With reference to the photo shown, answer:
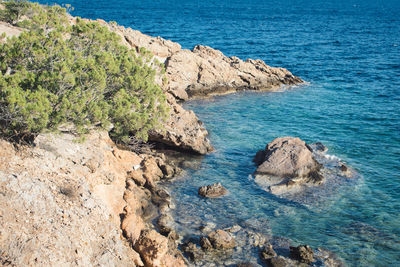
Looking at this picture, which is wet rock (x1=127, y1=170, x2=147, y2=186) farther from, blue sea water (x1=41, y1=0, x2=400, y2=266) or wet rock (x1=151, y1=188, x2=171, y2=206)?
blue sea water (x1=41, y1=0, x2=400, y2=266)

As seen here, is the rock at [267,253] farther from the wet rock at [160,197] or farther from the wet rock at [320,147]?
the wet rock at [320,147]

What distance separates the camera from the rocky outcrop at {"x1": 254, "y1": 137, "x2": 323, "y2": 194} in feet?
78.3

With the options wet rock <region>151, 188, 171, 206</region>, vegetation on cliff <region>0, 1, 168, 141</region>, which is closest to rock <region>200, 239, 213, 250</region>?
wet rock <region>151, 188, 171, 206</region>

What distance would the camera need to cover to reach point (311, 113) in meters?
38.6

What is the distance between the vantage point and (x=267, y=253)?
17.2 metres

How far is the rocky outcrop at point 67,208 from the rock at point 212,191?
3401mm

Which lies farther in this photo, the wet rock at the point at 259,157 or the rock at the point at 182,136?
the rock at the point at 182,136

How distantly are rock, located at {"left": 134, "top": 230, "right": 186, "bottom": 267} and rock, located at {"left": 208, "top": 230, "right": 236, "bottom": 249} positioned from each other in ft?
6.69

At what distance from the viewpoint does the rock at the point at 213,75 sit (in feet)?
140

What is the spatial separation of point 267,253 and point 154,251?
536 centimetres

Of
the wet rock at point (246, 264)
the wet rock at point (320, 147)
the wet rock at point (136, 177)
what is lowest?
the wet rock at point (246, 264)

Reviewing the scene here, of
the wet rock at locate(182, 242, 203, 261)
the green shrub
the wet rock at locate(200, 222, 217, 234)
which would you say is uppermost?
the green shrub

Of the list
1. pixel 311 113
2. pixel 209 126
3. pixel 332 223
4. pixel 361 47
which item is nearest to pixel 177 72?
pixel 209 126

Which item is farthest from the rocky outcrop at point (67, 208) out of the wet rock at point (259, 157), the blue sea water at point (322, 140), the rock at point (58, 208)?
the wet rock at point (259, 157)
